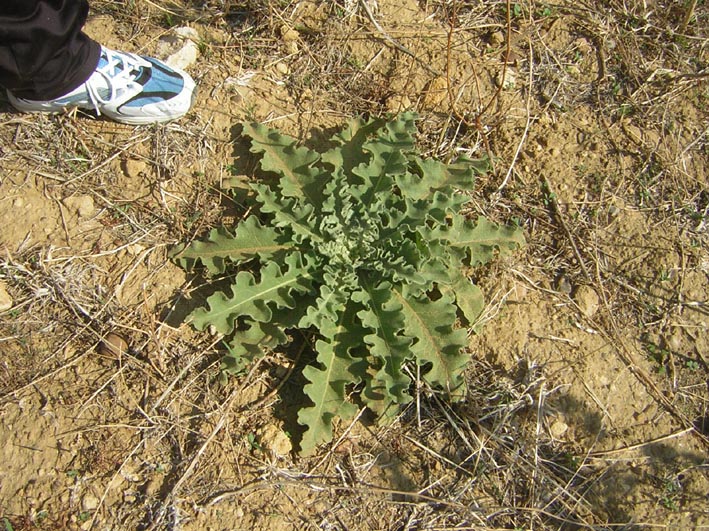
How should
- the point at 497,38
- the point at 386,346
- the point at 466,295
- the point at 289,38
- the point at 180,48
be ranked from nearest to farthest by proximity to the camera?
1. the point at 386,346
2. the point at 466,295
3. the point at 180,48
4. the point at 289,38
5. the point at 497,38

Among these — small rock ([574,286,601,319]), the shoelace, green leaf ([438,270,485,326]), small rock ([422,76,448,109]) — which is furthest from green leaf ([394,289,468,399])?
the shoelace

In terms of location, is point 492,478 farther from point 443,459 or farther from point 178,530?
point 178,530

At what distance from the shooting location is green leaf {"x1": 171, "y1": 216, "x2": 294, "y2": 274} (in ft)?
10.0

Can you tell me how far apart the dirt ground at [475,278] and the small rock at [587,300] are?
19 millimetres

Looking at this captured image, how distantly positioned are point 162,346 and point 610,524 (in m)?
2.45

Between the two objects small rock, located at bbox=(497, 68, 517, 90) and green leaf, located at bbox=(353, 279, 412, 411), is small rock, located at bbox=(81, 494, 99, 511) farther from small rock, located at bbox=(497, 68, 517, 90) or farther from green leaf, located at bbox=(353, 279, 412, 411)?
small rock, located at bbox=(497, 68, 517, 90)

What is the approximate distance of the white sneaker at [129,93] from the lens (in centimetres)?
325

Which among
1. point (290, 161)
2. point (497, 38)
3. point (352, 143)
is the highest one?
point (497, 38)

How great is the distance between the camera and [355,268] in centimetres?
310

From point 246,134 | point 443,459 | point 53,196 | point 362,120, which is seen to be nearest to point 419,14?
point 362,120

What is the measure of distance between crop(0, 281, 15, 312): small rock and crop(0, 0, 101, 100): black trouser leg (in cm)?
104

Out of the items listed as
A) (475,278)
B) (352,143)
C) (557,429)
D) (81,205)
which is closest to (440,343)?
(475,278)

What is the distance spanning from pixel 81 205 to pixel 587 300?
2.96 meters

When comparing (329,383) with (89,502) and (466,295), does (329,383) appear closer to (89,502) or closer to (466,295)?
(466,295)
